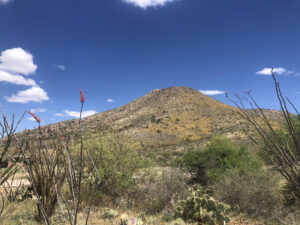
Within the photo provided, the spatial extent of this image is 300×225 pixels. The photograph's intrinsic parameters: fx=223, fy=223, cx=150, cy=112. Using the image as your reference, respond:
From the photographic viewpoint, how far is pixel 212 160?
1152cm

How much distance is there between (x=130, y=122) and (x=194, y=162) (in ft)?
159

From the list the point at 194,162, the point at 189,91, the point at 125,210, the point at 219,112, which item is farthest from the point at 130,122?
the point at 125,210

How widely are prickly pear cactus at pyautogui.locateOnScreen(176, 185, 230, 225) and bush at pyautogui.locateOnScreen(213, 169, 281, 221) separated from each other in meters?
1.20

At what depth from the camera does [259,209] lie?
7109 millimetres

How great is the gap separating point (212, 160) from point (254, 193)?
13.4 ft

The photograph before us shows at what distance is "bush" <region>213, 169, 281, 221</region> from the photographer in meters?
7.17

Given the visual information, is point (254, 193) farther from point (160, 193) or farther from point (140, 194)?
point (140, 194)

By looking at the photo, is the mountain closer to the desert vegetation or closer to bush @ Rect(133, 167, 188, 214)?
the desert vegetation

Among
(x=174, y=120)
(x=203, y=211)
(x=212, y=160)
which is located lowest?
(x=203, y=211)

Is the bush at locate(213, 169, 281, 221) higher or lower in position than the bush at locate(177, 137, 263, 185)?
lower

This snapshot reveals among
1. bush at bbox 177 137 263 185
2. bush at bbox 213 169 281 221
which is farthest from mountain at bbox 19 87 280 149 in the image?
bush at bbox 213 169 281 221

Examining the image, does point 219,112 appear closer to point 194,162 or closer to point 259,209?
point 194,162

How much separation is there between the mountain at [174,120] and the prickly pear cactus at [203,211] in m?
30.8

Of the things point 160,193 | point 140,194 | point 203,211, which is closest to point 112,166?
point 140,194
